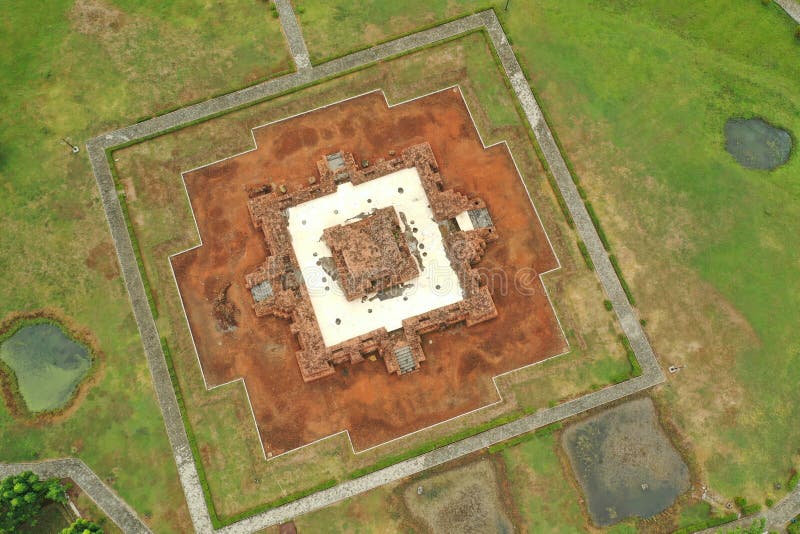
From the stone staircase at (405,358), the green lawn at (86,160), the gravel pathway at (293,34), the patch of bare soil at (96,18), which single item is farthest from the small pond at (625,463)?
the patch of bare soil at (96,18)

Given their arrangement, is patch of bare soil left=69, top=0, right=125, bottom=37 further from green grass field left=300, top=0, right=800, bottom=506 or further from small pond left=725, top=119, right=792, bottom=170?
small pond left=725, top=119, right=792, bottom=170

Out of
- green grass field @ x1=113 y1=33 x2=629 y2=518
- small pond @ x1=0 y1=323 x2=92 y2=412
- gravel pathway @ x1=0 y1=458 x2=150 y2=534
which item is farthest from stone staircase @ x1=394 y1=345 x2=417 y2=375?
small pond @ x1=0 y1=323 x2=92 y2=412

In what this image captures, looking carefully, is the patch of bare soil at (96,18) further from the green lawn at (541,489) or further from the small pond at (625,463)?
the small pond at (625,463)

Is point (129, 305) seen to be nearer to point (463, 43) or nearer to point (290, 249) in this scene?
point (290, 249)

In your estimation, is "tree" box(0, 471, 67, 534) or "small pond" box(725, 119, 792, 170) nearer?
"tree" box(0, 471, 67, 534)

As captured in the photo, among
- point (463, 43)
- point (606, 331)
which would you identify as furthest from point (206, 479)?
point (463, 43)

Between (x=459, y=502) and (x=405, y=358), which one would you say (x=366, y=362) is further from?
(x=459, y=502)
